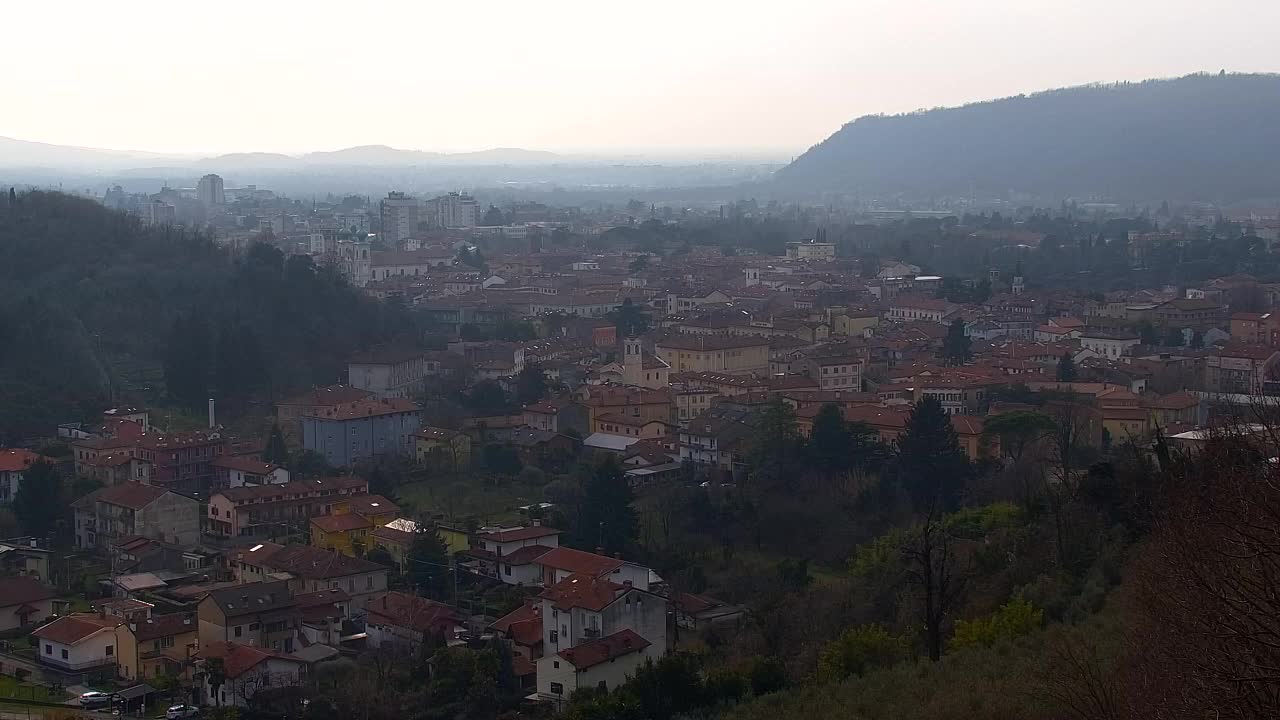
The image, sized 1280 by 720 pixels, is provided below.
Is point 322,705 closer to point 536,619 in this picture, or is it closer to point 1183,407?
point 536,619

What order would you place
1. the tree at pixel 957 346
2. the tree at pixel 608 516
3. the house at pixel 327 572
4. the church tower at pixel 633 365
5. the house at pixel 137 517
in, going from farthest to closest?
the tree at pixel 957 346, the church tower at pixel 633 365, the house at pixel 137 517, the tree at pixel 608 516, the house at pixel 327 572

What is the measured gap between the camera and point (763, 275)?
39594 millimetres

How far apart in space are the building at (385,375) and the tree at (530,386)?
1682mm

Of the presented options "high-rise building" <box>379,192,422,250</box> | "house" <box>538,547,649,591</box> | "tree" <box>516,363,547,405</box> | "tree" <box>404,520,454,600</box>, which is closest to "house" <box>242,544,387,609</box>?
"tree" <box>404,520,454,600</box>

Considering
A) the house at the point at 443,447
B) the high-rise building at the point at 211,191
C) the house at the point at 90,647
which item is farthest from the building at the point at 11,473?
the high-rise building at the point at 211,191

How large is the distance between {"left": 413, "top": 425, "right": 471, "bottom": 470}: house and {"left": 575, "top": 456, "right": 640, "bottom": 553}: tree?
3.76m

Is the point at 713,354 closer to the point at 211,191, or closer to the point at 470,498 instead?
the point at 470,498

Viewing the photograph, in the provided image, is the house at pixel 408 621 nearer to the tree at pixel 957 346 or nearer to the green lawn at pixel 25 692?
the green lawn at pixel 25 692

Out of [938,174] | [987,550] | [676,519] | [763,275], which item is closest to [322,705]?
[987,550]

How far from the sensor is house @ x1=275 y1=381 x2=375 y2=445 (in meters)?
19.6

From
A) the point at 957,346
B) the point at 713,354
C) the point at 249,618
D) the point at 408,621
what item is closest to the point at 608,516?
the point at 408,621

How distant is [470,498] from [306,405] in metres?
4.47

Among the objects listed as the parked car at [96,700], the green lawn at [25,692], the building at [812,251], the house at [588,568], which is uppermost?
the house at [588,568]

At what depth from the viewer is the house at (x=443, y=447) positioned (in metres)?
18.0
